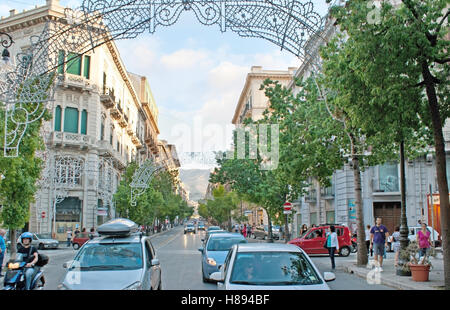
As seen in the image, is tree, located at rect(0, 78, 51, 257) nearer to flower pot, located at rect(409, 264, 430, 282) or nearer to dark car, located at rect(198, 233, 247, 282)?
A: dark car, located at rect(198, 233, 247, 282)

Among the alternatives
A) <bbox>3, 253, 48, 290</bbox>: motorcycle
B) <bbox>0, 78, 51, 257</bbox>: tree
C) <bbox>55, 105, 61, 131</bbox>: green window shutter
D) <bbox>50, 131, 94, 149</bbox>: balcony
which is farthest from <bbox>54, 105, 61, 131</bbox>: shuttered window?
<bbox>3, 253, 48, 290</bbox>: motorcycle

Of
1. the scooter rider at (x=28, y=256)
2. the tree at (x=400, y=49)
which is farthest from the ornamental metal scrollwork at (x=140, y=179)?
the tree at (x=400, y=49)

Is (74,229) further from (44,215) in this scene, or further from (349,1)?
(349,1)

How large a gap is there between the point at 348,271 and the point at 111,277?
1280 cm

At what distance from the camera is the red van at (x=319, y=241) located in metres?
27.0

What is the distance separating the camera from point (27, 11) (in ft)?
136

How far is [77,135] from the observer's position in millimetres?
44031

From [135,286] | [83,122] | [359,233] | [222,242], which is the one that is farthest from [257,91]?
[135,286]

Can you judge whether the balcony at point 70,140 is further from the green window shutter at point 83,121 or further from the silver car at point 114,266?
the silver car at point 114,266

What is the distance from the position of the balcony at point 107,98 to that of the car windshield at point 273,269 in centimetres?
4234

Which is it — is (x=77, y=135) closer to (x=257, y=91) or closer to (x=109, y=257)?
(x=109, y=257)

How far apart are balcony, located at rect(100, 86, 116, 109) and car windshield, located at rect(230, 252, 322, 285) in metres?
42.3

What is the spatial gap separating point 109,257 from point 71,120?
3786 cm
